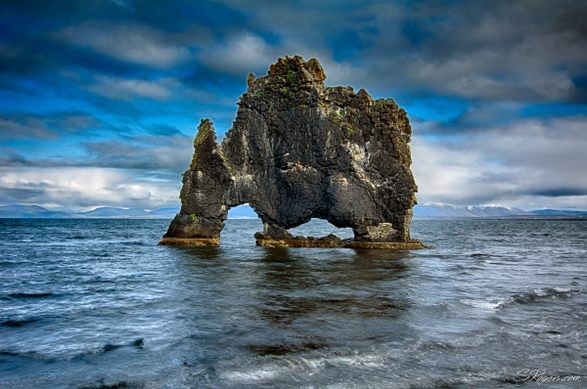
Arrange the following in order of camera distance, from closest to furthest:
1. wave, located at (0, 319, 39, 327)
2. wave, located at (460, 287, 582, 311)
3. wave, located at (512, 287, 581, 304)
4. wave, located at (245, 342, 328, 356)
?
wave, located at (245, 342, 328, 356), wave, located at (0, 319, 39, 327), wave, located at (460, 287, 582, 311), wave, located at (512, 287, 581, 304)

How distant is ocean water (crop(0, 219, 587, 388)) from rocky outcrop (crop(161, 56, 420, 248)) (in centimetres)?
2252

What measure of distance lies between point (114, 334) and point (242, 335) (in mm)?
4438

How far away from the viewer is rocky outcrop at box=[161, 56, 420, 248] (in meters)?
53.7

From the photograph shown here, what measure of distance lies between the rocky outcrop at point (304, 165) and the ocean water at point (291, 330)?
22521 millimetres

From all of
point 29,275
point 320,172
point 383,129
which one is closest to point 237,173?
point 320,172

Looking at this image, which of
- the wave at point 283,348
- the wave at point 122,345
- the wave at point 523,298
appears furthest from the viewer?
the wave at point 523,298

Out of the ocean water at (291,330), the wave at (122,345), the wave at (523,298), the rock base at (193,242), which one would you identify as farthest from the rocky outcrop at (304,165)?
the wave at (122,345)

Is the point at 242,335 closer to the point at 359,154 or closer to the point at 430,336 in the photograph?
the point at 430,336

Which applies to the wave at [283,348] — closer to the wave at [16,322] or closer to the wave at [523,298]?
the wave at [16,322]

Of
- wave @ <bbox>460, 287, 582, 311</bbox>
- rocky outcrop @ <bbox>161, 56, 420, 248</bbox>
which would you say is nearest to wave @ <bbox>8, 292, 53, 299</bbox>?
wave @ <bbox>460, 287, 582, 311</bbox>

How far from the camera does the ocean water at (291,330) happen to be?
447 inches

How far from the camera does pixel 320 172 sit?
54.7 metres

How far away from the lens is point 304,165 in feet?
180

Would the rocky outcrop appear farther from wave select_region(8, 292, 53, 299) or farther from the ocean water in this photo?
wave select_region(8, 292, 53, 299)
